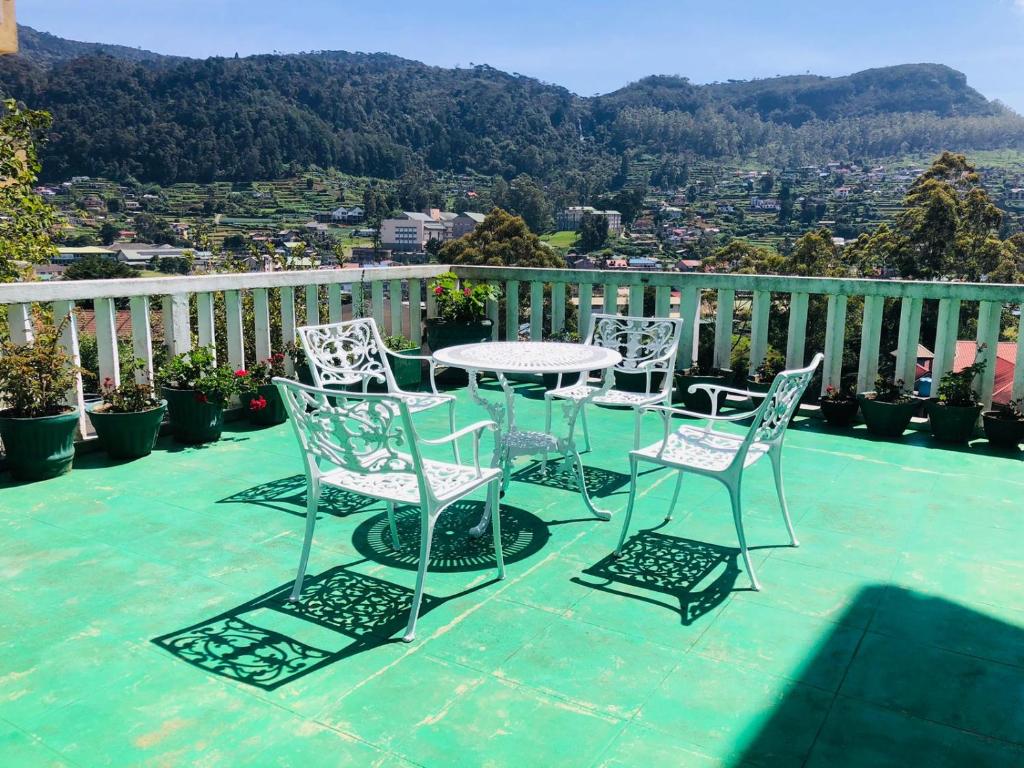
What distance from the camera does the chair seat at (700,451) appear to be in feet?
10.1

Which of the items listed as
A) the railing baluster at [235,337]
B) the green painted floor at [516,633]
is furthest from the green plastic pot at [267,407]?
the green painted floor at [516,633]

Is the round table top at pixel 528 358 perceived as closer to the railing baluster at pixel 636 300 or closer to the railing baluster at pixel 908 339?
the railing baluster at pixel 636 300

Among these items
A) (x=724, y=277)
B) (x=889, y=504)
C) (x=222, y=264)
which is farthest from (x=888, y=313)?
(x=222, y=264)

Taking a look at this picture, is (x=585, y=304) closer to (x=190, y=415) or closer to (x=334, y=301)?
(x=334, y=301)

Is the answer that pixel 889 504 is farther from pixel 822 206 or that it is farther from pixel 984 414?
pixel 822 206

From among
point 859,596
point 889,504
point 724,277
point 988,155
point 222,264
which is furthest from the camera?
point 988,155

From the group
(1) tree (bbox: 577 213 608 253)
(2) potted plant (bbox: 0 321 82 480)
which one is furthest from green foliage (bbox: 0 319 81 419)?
(1) tree (bbox: 577 213 608 253)

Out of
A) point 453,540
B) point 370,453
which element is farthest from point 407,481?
point 453,540

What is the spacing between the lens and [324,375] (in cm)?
450

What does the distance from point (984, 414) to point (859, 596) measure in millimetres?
2835

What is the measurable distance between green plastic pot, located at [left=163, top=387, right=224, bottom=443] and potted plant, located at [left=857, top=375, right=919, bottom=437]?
417 cm

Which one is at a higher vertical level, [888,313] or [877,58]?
[877,58]

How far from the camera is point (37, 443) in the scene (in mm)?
3941

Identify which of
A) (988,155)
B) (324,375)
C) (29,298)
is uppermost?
(988,155)
